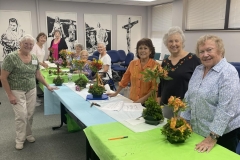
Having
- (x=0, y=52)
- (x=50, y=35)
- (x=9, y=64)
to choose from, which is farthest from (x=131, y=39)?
(x=9, y=64)

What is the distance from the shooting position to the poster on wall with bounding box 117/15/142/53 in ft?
26.4

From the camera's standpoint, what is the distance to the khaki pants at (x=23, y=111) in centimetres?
267

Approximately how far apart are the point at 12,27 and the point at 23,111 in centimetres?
481

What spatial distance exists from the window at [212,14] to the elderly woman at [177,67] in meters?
3.72

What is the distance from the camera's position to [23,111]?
8.84 feet

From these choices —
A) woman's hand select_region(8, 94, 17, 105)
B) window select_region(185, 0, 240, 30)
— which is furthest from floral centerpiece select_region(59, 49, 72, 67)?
window select_region(185, 0, 240, 30)

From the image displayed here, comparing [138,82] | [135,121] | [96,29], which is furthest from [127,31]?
[135,121]

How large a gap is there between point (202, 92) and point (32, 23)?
653 centimetres

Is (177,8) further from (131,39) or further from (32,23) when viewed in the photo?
(32,23)

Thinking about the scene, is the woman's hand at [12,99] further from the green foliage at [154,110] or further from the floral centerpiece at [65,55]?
the floral centerpiece at [65,55]

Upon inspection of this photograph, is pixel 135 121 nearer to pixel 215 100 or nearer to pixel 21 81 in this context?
pixel 215 100

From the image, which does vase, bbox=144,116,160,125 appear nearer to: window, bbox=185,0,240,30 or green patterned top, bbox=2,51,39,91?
green patterned top, bbox=2,51,39,91

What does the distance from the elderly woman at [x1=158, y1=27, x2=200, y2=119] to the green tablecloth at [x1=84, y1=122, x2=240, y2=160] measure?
54cm

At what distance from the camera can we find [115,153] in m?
1.27
